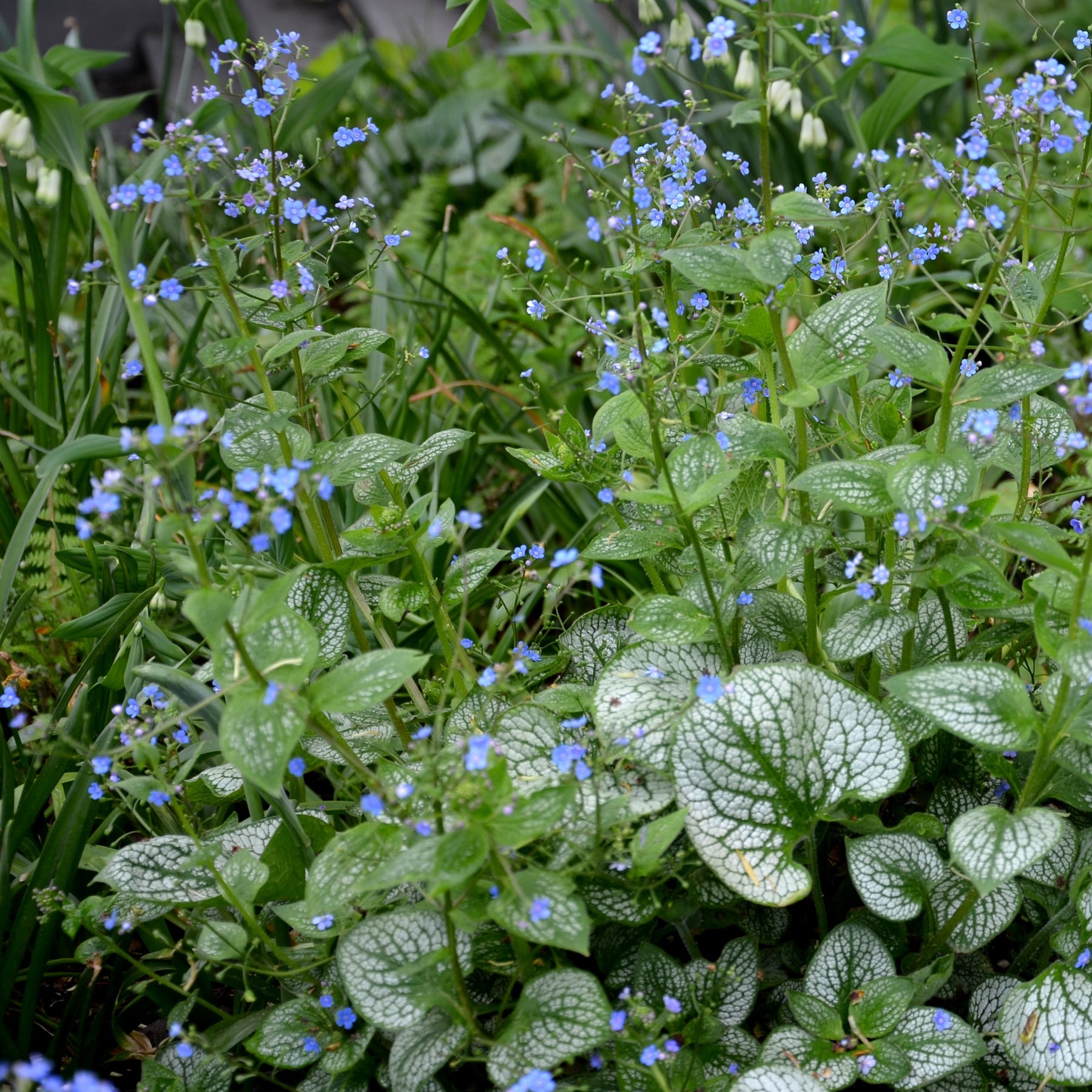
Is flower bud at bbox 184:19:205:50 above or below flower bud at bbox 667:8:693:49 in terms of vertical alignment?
above

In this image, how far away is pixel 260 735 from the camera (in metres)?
1.05

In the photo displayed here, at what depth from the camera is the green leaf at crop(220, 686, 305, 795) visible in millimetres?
1030

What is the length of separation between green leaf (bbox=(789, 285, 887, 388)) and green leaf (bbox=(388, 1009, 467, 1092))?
881 millimetres

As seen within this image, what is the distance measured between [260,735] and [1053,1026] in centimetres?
92

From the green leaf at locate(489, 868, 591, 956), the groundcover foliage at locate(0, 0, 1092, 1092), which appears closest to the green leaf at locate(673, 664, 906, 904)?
the groundcover foliage at locate(0, 0, 1092, 1092)

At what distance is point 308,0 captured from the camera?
19.4 ft

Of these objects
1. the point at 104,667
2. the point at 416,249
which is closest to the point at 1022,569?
the point at 104,667

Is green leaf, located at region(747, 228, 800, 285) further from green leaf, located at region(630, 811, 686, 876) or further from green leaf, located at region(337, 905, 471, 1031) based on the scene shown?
green leaf, located at region(337, 905, 471, 1031)

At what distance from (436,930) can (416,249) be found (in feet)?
9.39

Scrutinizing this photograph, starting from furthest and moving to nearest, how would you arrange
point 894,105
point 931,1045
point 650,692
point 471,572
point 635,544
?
point 894,105 < point 471,572 < point 635,544 < point 650,692 < point 931,1045

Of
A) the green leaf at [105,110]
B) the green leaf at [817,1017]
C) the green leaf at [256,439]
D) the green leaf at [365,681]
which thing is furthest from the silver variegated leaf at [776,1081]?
the green leaf at [105,110]


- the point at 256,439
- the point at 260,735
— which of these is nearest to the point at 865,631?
the point at 260,735

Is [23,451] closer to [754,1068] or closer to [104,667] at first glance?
[104,667]

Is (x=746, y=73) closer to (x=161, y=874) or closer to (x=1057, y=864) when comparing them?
(x=1057, y=864)
